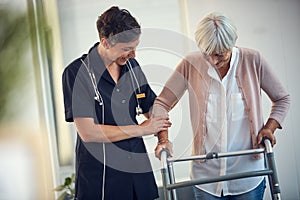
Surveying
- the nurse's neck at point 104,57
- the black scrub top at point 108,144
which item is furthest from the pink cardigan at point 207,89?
the nurse's neck at point 104,57

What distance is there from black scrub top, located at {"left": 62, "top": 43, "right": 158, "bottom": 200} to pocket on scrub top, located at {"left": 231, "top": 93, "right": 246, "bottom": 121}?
1.07 feet

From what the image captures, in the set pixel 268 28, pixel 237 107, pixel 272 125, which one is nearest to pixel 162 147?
pixel 237 107

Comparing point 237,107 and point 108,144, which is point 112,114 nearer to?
point 108,144

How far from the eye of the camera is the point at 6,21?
224cm

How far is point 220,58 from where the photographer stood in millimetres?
1675

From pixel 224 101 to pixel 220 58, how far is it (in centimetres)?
16

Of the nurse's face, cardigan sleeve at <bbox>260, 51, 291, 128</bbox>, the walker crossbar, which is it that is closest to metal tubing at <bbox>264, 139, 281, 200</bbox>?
the walker crossbar

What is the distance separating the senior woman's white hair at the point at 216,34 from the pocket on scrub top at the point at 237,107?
0.61 ft

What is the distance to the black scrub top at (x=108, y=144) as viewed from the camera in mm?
1679

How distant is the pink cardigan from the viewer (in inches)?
66.3

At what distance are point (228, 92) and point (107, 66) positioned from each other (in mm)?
463

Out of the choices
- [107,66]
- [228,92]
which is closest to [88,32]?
[107,66]

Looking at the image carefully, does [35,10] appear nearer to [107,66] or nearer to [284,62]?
[107,66]

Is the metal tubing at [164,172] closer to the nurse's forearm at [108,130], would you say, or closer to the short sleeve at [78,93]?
the nurse's forearm at [108,130]
